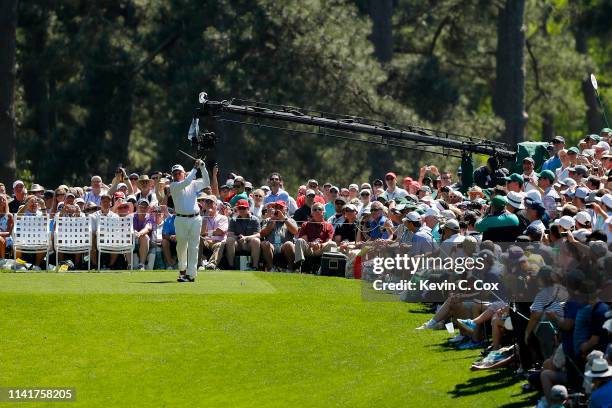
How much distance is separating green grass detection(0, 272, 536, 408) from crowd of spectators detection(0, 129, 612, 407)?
70cm

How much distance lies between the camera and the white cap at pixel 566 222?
676 inches

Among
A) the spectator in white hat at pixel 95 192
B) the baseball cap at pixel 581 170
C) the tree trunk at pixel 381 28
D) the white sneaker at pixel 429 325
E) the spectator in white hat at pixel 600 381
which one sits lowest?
the spectator in white hat at pixel 600 381

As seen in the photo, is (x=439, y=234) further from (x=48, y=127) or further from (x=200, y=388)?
(x=48, y=127)

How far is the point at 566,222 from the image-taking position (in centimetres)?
1733

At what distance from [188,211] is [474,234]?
17.2 feet

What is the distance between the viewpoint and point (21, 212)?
2670cm

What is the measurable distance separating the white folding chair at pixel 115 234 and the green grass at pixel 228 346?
37.5 inches

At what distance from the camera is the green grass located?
18172mm

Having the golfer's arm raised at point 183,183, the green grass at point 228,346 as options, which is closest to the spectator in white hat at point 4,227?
the green grass at point 228,346

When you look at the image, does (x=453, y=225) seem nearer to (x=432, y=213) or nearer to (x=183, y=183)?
(x=432, y=213)

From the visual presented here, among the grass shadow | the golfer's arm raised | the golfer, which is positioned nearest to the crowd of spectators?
the grass shadow

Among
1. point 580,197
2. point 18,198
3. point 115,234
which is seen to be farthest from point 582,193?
point 18,198

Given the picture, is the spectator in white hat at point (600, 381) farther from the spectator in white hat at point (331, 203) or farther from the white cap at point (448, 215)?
the spectator in white hat at point (331, 203)

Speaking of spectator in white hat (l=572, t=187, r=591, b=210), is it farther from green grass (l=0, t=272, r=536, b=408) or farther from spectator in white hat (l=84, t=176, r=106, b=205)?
spectator in white hat (l=84, t=176, r=106, b=205)
